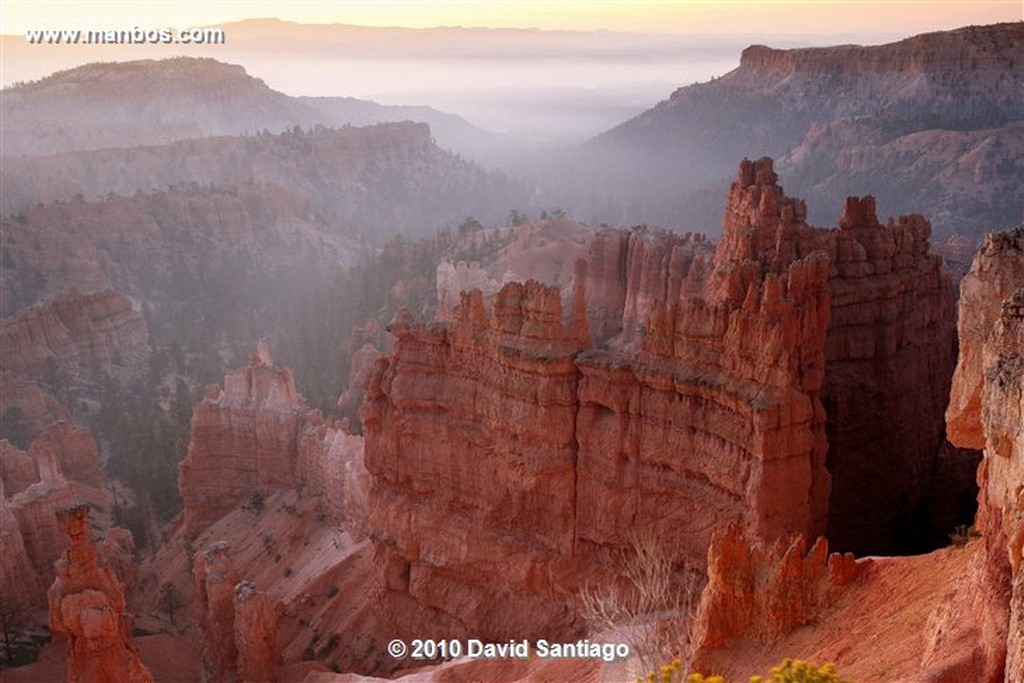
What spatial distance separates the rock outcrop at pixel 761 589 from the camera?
14.6 meters

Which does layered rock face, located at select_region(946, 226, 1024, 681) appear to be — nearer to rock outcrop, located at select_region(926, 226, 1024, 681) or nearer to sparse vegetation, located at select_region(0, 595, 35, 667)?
rock outcrop, located at select_region(926, 226, 1024, 681)

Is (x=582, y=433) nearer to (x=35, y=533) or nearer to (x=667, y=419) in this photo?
(x=667, y=419)

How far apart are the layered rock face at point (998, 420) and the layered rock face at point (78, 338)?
56489mm

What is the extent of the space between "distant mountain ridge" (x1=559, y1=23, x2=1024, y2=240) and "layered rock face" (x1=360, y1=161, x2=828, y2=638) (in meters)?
44.4

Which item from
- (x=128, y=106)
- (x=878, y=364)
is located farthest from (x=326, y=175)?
(x=878, y=364)

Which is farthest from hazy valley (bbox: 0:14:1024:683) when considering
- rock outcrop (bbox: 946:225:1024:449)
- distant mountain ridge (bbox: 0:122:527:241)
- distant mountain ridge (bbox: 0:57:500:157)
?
distant mountain ridge (bbox: 0:57:500:157)

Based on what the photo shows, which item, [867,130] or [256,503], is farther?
[867,130]

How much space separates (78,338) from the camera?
65562 millimetres

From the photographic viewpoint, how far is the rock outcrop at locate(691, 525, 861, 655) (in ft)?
48.0

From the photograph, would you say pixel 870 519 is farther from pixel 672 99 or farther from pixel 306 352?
pixel 672 99

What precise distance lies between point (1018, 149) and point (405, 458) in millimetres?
56011

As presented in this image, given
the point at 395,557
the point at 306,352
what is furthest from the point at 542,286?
the point at 306,352

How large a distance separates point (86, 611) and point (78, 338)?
49.4m

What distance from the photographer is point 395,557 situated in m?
25.6
